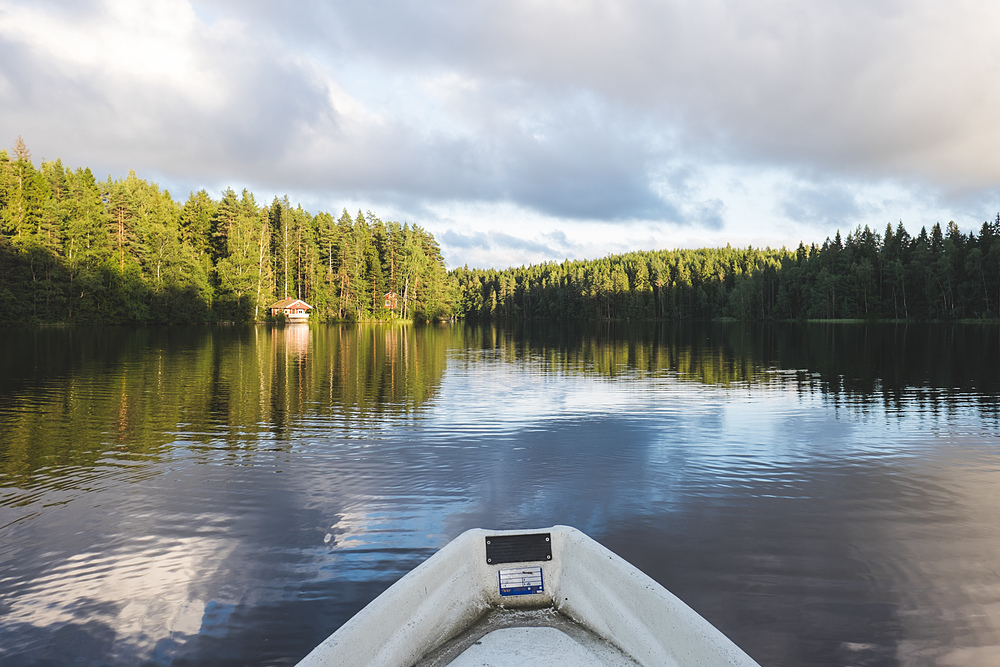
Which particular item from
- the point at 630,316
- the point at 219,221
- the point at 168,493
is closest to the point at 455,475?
the point at 168,493

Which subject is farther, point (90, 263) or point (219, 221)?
point (219, 221)

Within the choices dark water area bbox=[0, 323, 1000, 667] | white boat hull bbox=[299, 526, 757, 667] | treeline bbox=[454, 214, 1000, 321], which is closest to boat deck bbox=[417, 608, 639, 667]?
white boat hull bbox=[299, 526, 757, 667]

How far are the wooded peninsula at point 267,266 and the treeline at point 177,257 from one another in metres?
0.20

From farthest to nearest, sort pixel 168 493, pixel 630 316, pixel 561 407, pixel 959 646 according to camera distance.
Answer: pixel 630 316
pixel 561 407
pixel 168 493
pixel 959 646

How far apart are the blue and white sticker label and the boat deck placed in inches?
8.3

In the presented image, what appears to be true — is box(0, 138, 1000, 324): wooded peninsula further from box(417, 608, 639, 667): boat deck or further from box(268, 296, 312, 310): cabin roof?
box(417, 608, 639, 667): boat deck

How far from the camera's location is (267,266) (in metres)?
101

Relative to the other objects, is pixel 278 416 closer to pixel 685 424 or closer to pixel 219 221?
pixel 685 424

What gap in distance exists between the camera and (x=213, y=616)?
6199 millimetres

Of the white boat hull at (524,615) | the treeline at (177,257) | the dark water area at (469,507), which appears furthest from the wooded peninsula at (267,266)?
the white boat hull at (524,615)

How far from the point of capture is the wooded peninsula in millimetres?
75062

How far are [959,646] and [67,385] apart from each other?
27788mm

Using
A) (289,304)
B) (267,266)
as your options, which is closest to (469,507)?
(289,304)

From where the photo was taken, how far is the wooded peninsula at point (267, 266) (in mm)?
75062
